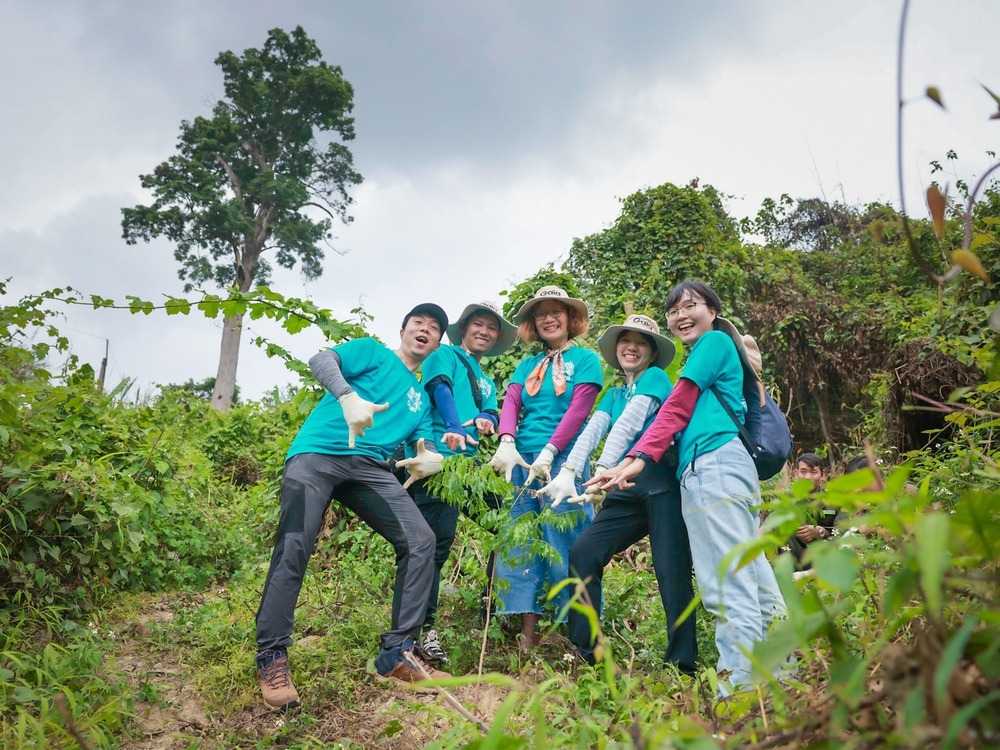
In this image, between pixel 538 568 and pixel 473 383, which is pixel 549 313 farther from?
pixel 538 568

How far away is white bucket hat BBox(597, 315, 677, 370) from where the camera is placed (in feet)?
11.9

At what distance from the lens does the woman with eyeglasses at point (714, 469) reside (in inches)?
111

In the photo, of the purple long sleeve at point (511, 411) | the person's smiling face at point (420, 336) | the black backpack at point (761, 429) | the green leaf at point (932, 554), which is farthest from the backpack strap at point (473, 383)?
the green leaf at point (932, 554)

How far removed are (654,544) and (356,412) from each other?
1429 mm

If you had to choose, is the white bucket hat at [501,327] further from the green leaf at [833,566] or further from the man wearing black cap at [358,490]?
the green leaf at [833,566]

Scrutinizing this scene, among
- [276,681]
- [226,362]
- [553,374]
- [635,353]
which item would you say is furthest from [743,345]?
[226,362]

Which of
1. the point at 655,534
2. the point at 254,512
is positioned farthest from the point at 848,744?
the point at 254,512

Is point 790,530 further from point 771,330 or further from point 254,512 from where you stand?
point 771,330

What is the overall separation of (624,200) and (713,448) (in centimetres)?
977

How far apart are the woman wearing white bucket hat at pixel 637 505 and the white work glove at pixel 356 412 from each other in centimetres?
86

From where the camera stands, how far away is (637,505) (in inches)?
133

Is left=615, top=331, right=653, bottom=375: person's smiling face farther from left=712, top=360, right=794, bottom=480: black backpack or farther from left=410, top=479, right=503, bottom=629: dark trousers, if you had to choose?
left=410, top=479, right=503, bottom=629: dark trousers

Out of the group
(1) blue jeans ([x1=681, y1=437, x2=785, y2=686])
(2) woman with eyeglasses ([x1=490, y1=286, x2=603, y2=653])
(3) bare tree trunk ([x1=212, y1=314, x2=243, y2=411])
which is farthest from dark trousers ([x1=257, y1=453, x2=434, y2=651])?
(3) bare tree trunk ([x1=212, y1=314, x2=243, y2=411])

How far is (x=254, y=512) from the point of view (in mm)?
6133
